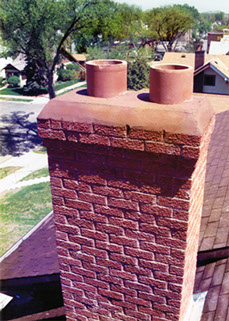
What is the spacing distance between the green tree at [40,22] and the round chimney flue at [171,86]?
68.7ft

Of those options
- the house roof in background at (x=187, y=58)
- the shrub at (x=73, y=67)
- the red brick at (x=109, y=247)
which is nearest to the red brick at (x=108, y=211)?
the red brick at (x=109, y=247)

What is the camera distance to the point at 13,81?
40594 mm

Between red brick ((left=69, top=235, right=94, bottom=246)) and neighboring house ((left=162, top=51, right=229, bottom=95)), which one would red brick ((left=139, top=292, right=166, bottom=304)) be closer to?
red brick ((left=69, top=235, right=94, bottom=246))

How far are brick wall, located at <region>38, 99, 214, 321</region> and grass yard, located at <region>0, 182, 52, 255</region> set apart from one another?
35.1ft

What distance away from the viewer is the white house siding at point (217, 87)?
29188 mm

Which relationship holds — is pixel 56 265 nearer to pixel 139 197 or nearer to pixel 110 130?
pixel 139 197

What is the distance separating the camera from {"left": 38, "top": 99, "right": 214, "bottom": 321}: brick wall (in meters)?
1.91

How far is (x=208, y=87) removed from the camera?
98.1ft

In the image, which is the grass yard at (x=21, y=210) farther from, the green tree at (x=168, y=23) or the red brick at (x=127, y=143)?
the green tree at (x=168, y=23)

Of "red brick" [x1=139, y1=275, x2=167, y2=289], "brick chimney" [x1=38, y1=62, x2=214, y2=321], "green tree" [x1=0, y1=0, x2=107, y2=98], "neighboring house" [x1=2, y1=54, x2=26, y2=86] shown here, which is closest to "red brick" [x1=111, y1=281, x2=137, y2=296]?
"brick chimney" [x1=38, y1=62, x2=214, y2=321]

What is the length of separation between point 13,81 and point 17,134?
17.1m

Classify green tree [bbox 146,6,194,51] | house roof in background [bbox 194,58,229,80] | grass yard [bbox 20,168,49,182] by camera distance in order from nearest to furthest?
grass yard [bbox 20,168,49,182] < house roof in background [bbox 194,58,229,80] < green tree [bbox 146,6,194,51]

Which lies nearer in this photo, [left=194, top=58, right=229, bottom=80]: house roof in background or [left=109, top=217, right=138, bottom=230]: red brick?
[left=109, top=217, right=138, bottom=230]: red brick

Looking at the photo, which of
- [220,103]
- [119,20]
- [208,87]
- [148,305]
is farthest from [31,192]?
[119,20]
